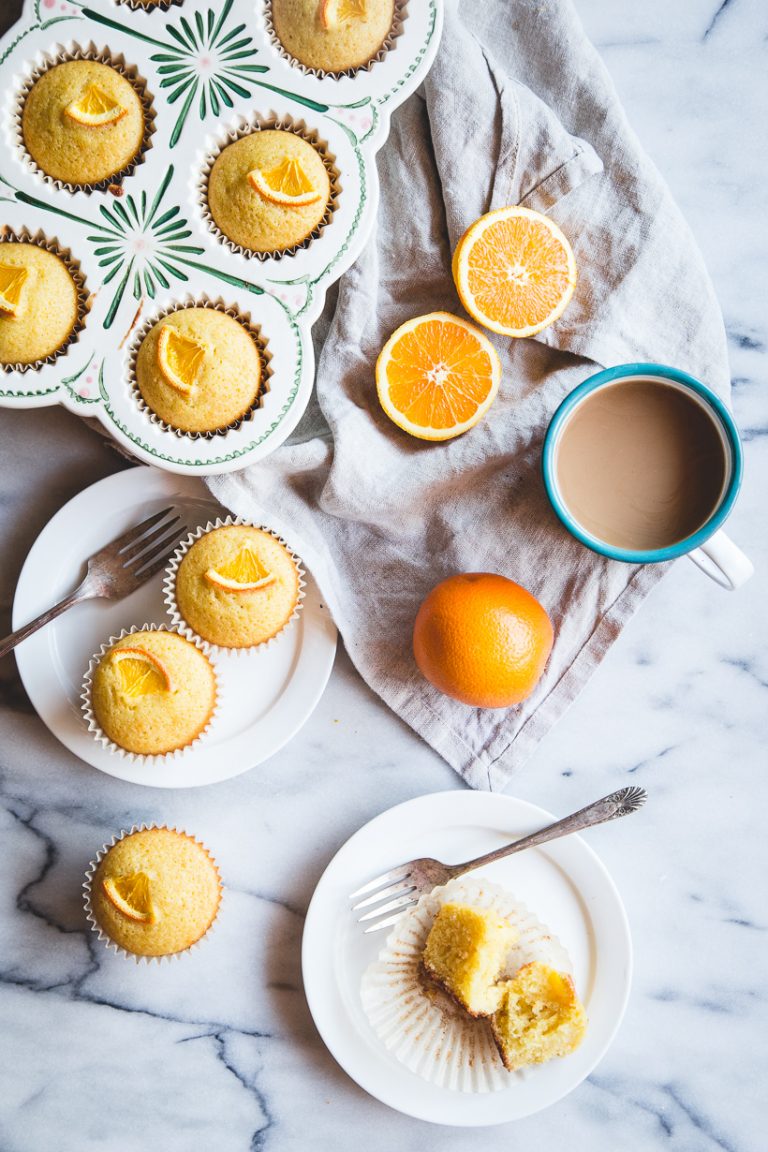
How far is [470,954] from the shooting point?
196 centimetres

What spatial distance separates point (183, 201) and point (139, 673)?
3.15 ft

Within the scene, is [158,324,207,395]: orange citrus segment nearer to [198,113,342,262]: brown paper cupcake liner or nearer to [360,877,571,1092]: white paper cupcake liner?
[198,113,342,262]: brown paper cupcake liner

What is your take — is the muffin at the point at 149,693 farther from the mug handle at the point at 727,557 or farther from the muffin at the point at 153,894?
the mug handle at the point at 727,557

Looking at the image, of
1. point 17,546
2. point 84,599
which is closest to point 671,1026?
point 84,599

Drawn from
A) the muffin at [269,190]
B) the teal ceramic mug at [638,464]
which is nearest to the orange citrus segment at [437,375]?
the teal ceramic mug at [638,464]

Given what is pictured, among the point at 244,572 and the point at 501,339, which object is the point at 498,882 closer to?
the point at 244,572

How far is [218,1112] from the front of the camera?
222 cm

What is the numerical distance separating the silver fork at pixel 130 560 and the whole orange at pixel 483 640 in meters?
0.61

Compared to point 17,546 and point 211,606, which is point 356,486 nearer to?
point 211,606

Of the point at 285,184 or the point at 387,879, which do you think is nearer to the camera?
the point at 285,184

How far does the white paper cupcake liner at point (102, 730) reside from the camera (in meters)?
2.04

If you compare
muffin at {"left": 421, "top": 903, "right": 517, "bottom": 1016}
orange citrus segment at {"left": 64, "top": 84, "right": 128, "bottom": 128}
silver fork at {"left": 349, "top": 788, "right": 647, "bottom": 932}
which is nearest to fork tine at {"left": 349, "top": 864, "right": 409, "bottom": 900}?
silver fork at {"left": 349, "top": 788, "right": 647, "bottom": 932}

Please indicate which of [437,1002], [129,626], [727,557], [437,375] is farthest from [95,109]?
[437,1002]

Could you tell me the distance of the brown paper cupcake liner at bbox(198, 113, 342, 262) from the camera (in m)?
1.87
